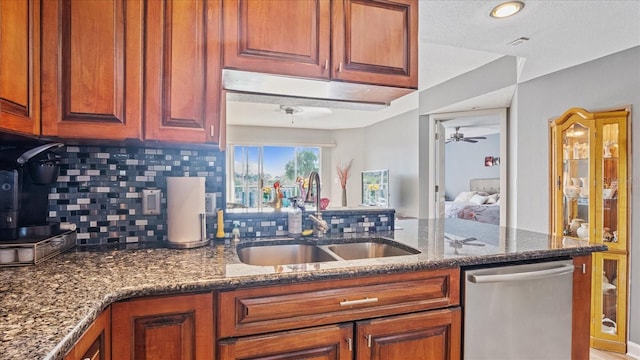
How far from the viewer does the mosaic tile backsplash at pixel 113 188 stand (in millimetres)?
1557

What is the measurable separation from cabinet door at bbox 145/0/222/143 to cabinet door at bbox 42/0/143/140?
1.9 inches

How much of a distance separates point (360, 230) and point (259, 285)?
0.98m

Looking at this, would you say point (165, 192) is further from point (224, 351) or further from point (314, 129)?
point (314, 129)

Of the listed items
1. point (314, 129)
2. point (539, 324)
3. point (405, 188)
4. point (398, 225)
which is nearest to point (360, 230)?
point (398, 225)

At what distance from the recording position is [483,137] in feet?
25.0

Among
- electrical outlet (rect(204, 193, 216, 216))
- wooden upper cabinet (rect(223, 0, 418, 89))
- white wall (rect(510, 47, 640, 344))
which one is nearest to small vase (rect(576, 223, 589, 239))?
white wall (rect(510, 47, 640, 344))

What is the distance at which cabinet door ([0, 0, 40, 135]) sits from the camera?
3.43 feet

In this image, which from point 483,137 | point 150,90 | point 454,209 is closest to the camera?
point 150,90

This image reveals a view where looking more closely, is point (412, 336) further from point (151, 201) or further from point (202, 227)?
point (151, 201)

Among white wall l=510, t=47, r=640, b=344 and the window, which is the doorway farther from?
the window

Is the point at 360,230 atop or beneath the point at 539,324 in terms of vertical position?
atop

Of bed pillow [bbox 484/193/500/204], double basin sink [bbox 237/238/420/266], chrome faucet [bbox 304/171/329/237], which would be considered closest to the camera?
double basin sink [bbox 237/238/420/266]

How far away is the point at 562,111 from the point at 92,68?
131 inches

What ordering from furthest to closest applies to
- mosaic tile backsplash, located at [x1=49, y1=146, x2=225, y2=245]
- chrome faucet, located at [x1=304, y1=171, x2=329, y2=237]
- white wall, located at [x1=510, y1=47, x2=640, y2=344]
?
white wall, located at [x1=510, y1=47, x2=640, y2=344] < chrome faucet, located at [x1=304, y1=171, x2=329, y2=237] < mosaic tile backsplash, located at [x1=49, y1=146, x2=225, y2=245]
